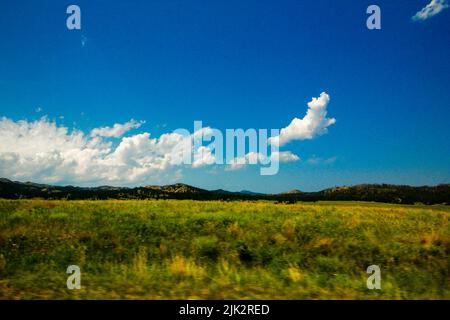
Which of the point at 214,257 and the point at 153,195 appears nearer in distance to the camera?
the point at 214,257

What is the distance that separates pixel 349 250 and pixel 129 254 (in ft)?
26.1

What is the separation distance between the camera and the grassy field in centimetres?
779

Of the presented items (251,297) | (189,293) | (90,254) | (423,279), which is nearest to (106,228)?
(90,254)

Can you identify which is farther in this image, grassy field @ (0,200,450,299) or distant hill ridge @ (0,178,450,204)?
distant hill ridge @ (0,178,450,204)

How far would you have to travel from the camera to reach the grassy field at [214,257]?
7.79m

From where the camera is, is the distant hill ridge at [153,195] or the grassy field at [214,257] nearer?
the grassy field at [214,257]

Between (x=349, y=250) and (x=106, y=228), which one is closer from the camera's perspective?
(x=349, y=250)

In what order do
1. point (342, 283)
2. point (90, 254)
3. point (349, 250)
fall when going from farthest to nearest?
point (349, 250), point (90, 254), point (342, 283)

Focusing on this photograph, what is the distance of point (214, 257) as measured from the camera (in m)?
11.8

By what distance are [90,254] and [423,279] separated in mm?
10350
